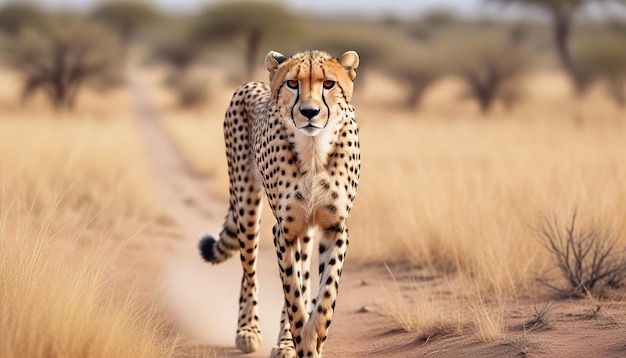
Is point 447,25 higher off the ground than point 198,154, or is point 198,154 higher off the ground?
point 447,25

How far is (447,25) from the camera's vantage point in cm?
5612

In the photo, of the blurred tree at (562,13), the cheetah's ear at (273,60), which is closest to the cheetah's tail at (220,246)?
the cheetah's ear at (273,60)

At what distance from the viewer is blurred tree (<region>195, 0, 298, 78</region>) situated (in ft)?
84.1

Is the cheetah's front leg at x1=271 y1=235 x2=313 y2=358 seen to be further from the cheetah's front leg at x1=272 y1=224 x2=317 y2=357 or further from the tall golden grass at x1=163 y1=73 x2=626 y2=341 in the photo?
the tall golden grass at x1=163 y1=73 x2=626 y2=341

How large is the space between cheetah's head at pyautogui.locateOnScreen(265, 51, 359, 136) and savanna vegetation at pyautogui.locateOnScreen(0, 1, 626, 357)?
0.82 metres

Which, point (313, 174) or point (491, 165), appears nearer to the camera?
point (313, 174)

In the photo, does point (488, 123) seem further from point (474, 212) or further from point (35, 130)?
point (474, 212)

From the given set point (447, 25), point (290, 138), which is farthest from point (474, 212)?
point (447, 25)

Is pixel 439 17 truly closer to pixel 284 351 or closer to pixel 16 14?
pixel 16 14

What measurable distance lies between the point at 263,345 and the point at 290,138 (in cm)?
119

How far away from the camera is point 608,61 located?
64.7 ft

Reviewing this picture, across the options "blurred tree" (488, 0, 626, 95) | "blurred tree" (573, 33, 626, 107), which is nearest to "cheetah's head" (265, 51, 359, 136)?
"blurred tree" (573, 33, 626, 107)

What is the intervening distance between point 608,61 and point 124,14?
98.9 ft

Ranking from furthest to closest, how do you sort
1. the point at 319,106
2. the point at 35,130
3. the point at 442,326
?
the point at 35,130, the point at 442,326, the point at 319,106
